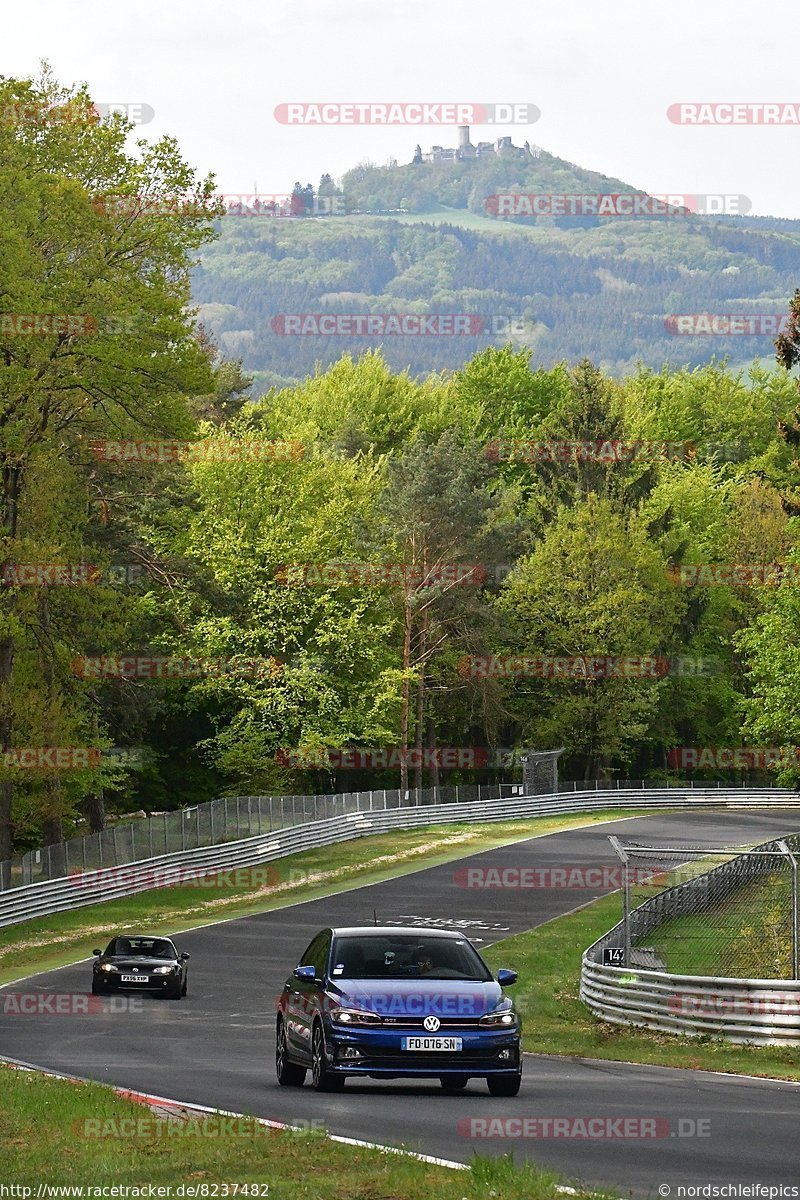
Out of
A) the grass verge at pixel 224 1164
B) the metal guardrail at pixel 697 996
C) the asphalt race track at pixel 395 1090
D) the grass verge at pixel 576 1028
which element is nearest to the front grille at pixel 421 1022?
the asphalt race track at pixel 395 1090

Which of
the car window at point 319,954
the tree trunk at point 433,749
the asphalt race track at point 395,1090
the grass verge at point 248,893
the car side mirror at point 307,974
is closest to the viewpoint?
the asphalt race track at point 395,1090

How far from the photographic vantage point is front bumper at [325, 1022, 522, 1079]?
16344mm

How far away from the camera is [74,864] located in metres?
48.1

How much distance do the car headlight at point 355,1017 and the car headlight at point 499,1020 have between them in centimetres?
91

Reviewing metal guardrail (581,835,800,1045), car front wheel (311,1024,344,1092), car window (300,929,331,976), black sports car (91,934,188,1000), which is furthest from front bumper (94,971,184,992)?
car front wheel (311,1024,344,1092)

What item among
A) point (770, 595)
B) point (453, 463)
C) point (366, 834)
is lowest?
point (366, 834)

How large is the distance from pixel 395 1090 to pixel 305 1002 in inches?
45.0

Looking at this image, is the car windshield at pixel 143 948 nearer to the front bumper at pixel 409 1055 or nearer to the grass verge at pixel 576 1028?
the grass verge at pixel 576 1028

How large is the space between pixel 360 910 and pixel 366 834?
1976 cm

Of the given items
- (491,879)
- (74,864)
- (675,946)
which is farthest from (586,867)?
(675,946)

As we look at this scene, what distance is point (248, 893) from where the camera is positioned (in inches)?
2040

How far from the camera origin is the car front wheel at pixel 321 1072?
16.6 metres

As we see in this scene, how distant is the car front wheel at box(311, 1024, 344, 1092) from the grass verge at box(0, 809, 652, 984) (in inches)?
792

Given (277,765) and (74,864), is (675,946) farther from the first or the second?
(277,765)
